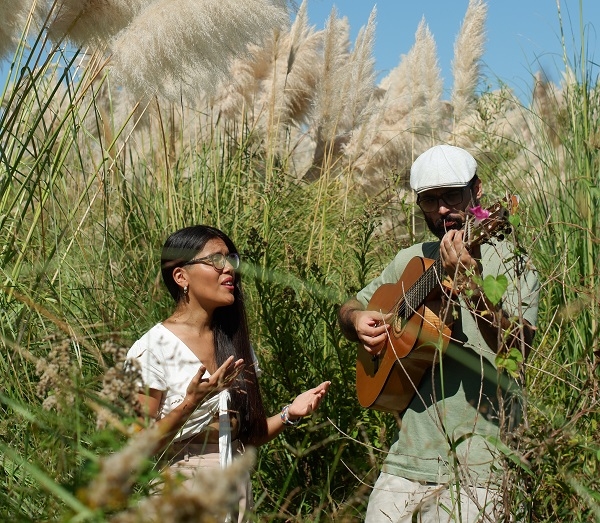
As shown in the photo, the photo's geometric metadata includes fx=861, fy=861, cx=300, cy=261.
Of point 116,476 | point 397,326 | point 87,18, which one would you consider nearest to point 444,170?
point 397,326

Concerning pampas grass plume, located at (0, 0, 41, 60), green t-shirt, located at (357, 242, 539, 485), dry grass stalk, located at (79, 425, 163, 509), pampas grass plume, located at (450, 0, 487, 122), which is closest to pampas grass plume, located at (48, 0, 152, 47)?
pampas grass plume, located at (0, 0, 41, 60)

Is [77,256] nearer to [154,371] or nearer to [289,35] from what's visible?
[154,371]

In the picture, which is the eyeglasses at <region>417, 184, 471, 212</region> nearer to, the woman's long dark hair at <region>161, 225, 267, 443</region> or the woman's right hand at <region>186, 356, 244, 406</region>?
the woman's long dark hair at <region>161, 225, 267, 443</region>

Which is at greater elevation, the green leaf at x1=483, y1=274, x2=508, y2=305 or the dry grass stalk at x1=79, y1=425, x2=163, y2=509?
the green leaf at x1=483, y1=274, x2=508, y2=305

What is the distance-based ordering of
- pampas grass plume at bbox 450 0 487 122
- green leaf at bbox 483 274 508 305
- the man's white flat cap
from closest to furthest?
1. green leaf at bbox 483 274 508 305
2. the man's white flat cap
3. pampas grass plume at bbox 450 0 487 122

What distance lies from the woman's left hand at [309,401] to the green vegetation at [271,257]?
4.7 inches

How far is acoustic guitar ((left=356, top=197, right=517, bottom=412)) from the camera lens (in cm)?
254

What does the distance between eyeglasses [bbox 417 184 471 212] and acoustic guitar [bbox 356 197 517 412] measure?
0.56 ft

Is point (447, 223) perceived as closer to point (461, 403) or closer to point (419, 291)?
point (419, 291)

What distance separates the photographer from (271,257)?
4242mm

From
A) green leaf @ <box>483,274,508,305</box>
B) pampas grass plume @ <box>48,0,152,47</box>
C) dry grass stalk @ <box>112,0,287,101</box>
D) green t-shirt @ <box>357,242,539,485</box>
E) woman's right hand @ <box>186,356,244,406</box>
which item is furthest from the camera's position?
dry grass stalk @ <box>112,0,287,101</box>

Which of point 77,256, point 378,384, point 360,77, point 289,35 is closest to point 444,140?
point 360,77

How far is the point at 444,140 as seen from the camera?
595 centimetres

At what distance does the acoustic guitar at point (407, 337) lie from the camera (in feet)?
8.34
